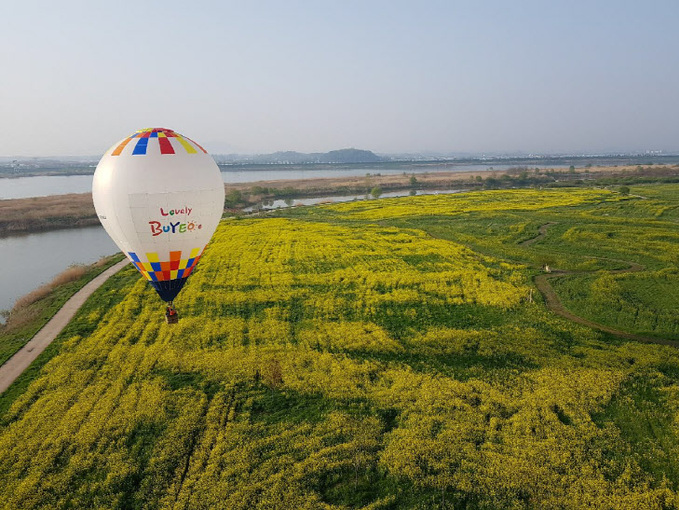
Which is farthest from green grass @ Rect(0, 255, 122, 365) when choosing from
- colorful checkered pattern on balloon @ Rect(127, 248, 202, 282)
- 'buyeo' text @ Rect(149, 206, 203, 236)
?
A: 'buyeo' text @ Rect(149, 206, 203, 236)

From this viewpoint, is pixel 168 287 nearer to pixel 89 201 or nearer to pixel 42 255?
pixel 42 255

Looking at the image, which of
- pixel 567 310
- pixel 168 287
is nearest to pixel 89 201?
pixel 168 287

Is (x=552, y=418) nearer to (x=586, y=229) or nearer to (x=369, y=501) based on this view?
(x=369, y=501)

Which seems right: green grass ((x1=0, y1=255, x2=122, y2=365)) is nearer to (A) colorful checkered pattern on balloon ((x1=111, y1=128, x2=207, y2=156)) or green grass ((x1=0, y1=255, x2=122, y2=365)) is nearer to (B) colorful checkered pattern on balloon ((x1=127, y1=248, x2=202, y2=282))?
(B) colorful checkered pattern on balloon ((x1=127, y1=248, x2=202, y2=282))

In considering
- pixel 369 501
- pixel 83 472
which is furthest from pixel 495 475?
pixel 83 472

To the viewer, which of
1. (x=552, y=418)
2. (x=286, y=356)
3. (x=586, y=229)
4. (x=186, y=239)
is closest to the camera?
(x=552, y=418)

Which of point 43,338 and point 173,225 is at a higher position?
point 173,225
